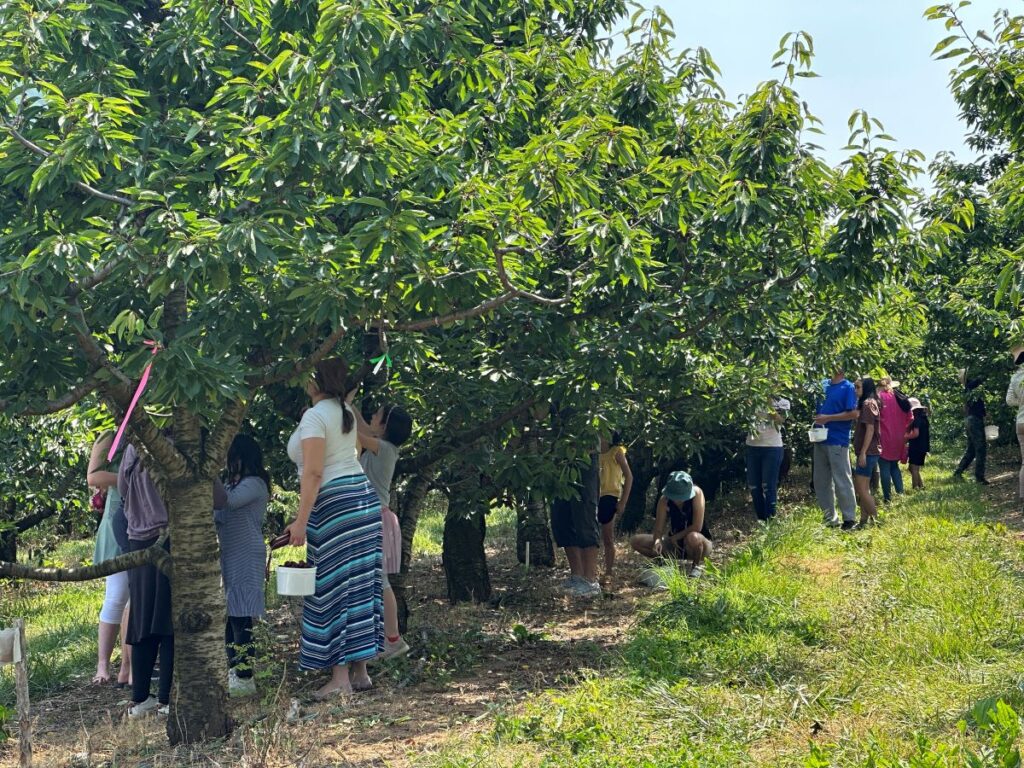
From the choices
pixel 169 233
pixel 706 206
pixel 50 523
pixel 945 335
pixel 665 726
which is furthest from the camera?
pixel 50 523

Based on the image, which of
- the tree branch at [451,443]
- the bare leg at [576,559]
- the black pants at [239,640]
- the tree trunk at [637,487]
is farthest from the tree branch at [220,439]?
→ the tree trunk at [637,487]

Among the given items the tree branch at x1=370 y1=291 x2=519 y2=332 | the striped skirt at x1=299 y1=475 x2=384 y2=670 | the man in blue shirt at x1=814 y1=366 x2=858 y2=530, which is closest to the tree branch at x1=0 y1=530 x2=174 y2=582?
the striped skirt at x1=299 y1=475 x2=384 y2=670

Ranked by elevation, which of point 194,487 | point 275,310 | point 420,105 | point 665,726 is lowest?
point 665,726

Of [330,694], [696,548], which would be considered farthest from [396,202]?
[696,548]

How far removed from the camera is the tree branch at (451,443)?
7.65 meters

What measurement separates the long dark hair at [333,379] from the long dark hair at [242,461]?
2.60ft

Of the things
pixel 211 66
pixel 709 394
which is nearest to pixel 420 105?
pixel 211 66

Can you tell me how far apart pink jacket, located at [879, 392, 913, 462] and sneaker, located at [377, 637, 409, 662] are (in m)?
7.86

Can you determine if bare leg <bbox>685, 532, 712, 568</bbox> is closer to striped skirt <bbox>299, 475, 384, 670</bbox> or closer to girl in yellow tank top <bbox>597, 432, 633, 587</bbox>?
girl in yellow tank top <bbox>597, 432, 633, 587</bbox>

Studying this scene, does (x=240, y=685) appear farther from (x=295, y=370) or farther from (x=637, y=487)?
(x=637, y=487)

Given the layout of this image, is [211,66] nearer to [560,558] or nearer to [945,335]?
[560,558]

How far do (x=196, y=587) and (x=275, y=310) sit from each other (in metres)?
1.39

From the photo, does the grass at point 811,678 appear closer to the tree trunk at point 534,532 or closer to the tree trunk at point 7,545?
the tree trunk at point 534,532

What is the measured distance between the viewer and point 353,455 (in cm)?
618
